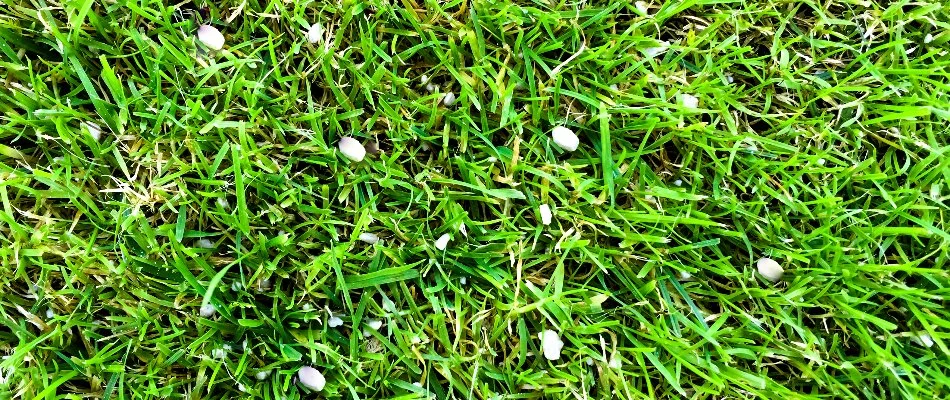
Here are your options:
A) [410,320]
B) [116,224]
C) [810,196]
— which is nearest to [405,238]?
[410,320]

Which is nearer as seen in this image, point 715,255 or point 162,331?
point 162,331

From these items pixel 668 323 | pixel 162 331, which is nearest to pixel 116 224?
pixel 162 331

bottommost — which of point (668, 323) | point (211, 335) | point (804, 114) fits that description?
point (668, 323)

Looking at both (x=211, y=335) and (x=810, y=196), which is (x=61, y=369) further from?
(x=810, y=196)

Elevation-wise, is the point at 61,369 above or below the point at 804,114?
below

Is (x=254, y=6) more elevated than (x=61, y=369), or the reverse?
(x=254, y=6)

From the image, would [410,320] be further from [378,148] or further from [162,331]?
[162,331]
